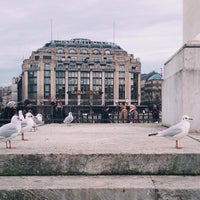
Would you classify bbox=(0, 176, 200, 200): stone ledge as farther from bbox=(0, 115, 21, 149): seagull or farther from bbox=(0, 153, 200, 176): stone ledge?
bbox=(0, 115, 21, 149): seagull

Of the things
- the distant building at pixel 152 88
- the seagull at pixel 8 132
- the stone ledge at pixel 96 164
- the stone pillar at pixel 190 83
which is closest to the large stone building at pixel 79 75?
the distant building at pixel 152 88

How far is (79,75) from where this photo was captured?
125562 mm

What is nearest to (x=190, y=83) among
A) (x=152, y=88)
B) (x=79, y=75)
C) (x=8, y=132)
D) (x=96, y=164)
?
(x=96, y=164)

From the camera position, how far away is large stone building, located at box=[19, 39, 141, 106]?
123438 millimetres

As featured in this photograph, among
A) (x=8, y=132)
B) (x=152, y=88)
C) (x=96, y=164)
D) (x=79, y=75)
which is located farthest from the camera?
(x=152, y=88)

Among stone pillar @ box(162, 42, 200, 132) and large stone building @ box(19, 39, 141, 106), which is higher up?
large stone building @ box(19, 39, 141, 106)

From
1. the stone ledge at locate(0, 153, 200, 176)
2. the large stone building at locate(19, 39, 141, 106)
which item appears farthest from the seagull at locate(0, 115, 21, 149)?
the large stone building at locate(19, 39, 141, 106)

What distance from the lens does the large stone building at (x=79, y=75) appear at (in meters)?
123

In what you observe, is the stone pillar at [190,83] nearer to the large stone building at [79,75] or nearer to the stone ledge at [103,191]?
the stone ledge at [103,191]

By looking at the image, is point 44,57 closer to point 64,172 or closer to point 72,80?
point 72,80

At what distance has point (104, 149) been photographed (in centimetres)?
450

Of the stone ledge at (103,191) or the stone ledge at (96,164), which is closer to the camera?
the stone ledge at (103,191)

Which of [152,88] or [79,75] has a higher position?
[79,75]

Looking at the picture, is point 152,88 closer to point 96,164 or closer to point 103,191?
point 96,164
